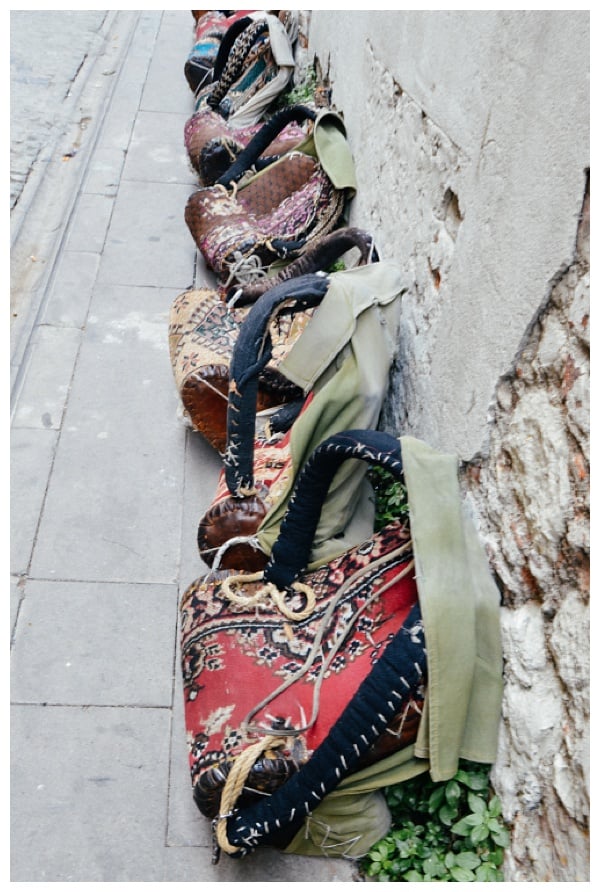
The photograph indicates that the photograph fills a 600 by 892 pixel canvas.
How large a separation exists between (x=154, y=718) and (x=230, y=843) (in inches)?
22.5

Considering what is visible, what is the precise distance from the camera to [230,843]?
6.80ft

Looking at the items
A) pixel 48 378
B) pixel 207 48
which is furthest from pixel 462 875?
pixel 207 48

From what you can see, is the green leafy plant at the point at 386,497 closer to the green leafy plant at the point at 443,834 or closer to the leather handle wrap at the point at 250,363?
the leather handle wrap at the point at 250,363

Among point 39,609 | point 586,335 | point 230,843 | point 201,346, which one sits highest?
point 586,335

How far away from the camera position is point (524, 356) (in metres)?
1.96

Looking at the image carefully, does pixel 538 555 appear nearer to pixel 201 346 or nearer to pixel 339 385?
pixel 339 385

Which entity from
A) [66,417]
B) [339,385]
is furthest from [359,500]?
[66,417]

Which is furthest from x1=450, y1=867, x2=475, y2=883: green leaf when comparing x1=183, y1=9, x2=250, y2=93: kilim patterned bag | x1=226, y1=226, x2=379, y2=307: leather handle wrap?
x1=183, y1=9, x2=250, y2=93: kilim patterned bag

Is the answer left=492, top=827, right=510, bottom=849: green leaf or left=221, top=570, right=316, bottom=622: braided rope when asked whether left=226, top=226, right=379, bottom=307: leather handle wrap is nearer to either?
left=221, top=570, right=316, bottom=622: braided rope

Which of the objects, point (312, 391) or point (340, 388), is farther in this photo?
point (312, 391)

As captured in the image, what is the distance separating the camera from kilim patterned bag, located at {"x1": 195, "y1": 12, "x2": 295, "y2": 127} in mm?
5320

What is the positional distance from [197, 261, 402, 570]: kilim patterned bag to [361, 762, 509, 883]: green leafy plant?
2.51ft

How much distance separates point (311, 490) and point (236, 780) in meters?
0.79

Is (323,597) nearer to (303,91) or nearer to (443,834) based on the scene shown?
(443,834)
